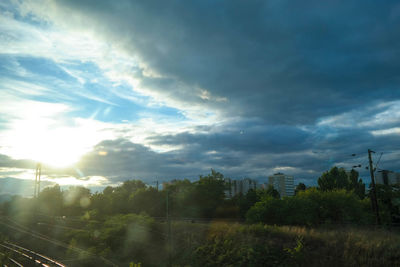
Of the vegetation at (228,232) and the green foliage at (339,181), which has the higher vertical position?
the green foliage at (339,181)

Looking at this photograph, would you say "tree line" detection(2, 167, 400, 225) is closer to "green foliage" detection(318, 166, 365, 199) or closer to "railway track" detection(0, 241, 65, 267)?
"green foliage" detection(318, 166, 365, 199)

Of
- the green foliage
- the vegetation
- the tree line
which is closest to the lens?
the vegetation

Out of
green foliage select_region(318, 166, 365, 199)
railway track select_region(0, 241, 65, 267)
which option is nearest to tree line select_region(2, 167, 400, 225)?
green foliage select_region(318, 166, 365, 199)

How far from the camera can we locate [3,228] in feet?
220

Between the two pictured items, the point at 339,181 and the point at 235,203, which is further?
the point at 339,181

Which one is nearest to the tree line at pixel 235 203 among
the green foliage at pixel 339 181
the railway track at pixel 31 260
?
the green foliage at pixel 339 181

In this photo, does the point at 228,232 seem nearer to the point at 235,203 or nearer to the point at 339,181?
the point at 235,203

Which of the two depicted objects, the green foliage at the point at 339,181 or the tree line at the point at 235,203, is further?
the green foliage at the point at 339,181

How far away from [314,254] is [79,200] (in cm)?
9748

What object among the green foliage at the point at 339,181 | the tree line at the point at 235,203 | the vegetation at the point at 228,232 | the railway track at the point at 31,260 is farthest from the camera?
the green foliage at the point at 339,181

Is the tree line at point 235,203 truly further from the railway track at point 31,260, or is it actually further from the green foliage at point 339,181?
the railway track at point 31,260

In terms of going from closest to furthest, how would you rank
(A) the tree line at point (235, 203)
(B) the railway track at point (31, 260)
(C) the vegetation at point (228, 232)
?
(C) the vegetation at point (228, 232)
(B) the railway track at point (31, 260)
(A) the tree line at point (235, 203)

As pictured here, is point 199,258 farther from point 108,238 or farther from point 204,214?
point 204,214

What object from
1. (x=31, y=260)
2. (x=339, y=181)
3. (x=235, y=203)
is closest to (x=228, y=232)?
(x=31, y=260)
